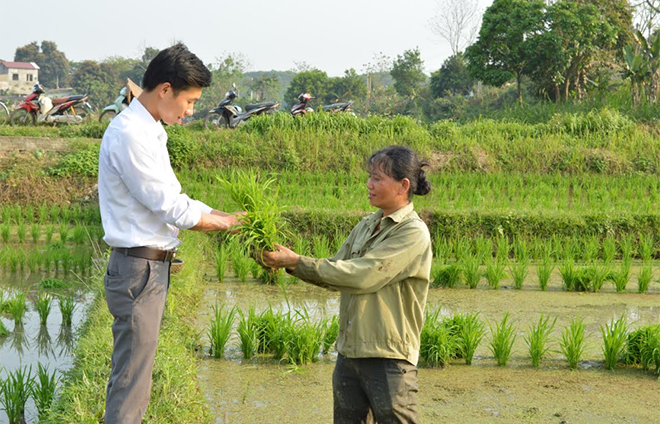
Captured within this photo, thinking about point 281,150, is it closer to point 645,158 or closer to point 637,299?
point 645,158

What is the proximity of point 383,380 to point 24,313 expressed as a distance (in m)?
4.04

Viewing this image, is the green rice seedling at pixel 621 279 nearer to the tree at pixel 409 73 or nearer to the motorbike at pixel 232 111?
the motorbike at pixel 232 111

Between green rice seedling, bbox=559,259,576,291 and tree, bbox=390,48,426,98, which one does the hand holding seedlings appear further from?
tree, bbox=390,48,426,98

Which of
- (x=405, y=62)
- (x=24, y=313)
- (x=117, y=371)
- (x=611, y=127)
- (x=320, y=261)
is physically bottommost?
(x=24, y=313)

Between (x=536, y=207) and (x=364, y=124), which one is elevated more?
(x=364, y=124)

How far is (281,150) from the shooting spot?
41.5ft

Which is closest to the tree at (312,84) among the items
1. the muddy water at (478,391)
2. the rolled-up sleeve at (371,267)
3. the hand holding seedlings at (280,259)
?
the muddy water at (478,391)

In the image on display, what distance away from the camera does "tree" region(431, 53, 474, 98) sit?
29.1m

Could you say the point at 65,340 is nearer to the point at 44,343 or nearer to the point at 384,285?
the point at 44,343

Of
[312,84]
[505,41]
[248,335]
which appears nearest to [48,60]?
[312,84]

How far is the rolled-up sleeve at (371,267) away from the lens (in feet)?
8.21

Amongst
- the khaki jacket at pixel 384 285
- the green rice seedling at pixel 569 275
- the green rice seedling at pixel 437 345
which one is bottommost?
the green rice seedling at pixel 437 345

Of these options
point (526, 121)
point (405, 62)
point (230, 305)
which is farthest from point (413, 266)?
point (405, 62)

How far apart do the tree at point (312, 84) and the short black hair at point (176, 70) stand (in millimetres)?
32390
